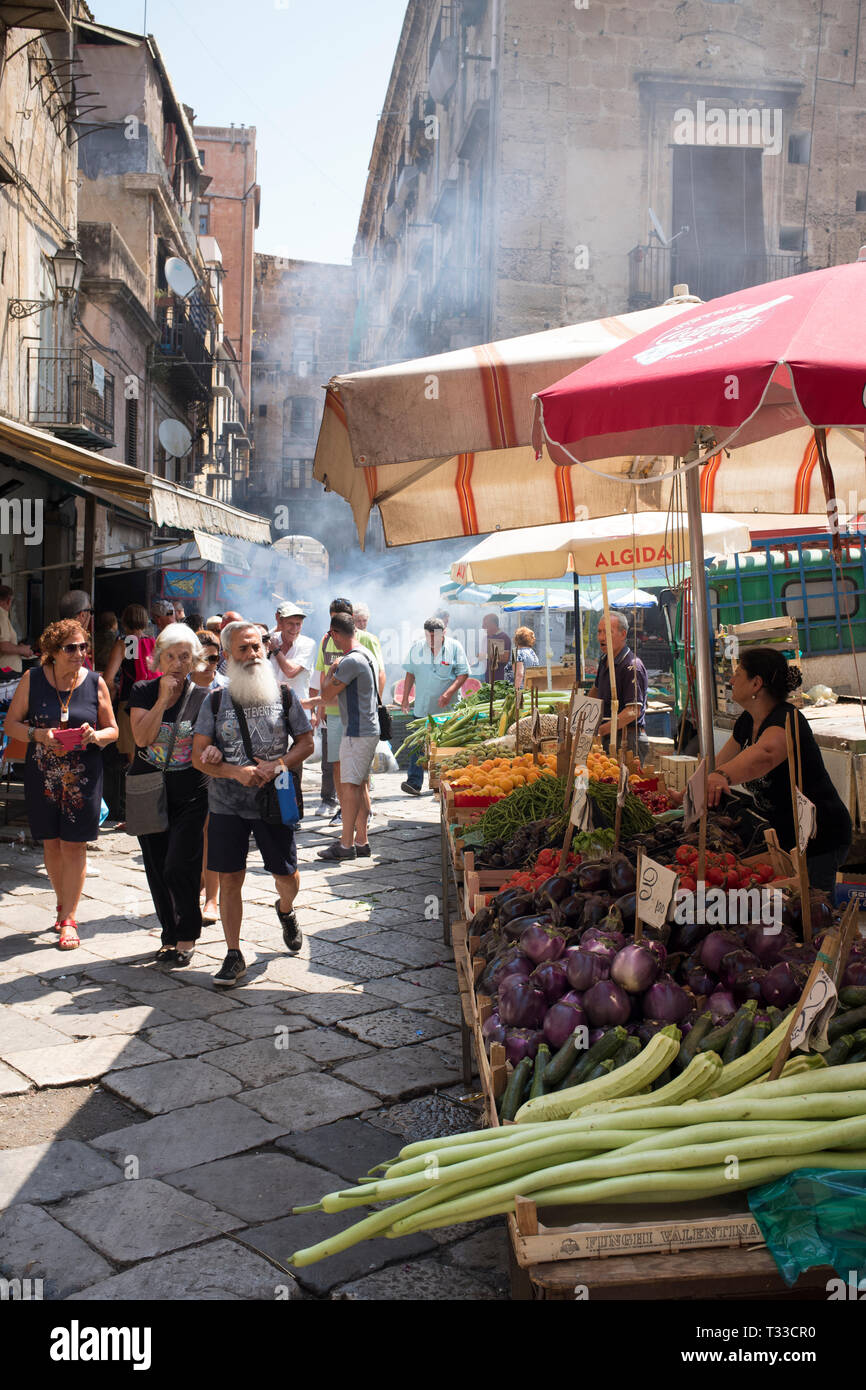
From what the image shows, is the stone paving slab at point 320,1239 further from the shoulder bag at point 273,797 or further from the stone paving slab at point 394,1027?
the shoulder bag at point 273,797

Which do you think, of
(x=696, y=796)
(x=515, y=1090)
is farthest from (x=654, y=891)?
(x=696, y=796)

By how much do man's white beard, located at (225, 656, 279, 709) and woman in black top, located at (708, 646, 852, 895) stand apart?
2.14m

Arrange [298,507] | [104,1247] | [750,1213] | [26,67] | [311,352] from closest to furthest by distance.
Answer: [750,1213] → [104,1247] → [26,67] → [298,507] → [311,352]

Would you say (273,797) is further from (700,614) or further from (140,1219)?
(140,1219)

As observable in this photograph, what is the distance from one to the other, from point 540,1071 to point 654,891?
60 cm

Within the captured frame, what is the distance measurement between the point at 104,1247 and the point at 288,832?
2561 millimetres

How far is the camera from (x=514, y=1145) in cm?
219

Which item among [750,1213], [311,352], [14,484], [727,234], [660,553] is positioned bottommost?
[750,1213]

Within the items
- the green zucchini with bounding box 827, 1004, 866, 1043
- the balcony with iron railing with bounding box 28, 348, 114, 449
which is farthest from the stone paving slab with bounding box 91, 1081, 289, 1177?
the balcony with iron railing with bounding box 28, 348, 114, 449

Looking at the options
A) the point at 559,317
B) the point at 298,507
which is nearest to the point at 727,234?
the point at 559,317

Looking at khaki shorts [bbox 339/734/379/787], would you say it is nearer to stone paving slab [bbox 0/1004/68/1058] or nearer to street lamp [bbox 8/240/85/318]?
stone paving slab [bbox 0/1004/68/1058]

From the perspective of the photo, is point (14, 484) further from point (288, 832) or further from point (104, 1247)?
point (104, 1247)

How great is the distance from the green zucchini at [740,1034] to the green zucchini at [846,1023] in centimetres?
17

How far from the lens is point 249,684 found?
204 inches
